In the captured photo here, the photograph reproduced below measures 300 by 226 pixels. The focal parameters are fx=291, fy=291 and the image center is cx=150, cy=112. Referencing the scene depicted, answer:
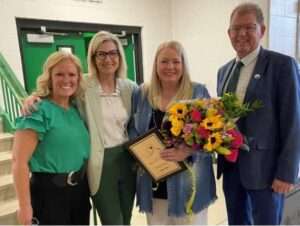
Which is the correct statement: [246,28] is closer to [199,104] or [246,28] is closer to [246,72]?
[246,72]

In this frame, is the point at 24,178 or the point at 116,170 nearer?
the point at 24,178

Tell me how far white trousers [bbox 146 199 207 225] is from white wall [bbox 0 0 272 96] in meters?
2.73

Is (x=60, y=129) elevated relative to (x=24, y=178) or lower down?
elevated

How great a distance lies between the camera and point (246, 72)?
5.12 feet

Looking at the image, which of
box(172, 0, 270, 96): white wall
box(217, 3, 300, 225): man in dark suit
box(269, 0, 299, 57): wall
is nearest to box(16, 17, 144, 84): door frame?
box(172, 0, 270, 96): white wall

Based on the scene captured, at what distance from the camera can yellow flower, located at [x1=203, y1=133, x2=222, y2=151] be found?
1230 mm

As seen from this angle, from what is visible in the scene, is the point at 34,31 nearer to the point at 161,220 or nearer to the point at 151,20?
the point at 151,20

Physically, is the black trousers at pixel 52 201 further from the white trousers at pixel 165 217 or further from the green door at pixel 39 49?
the green door at pixel 39 49

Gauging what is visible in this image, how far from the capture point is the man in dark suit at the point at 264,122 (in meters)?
1.40

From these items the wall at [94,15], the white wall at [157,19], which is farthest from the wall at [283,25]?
the wall at [94,15]

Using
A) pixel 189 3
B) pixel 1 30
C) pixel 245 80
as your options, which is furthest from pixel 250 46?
pixel 189 3

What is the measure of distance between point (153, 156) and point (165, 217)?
0.38 metres

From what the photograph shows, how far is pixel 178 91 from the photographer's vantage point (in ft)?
5.14

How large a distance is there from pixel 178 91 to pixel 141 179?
517 mm
